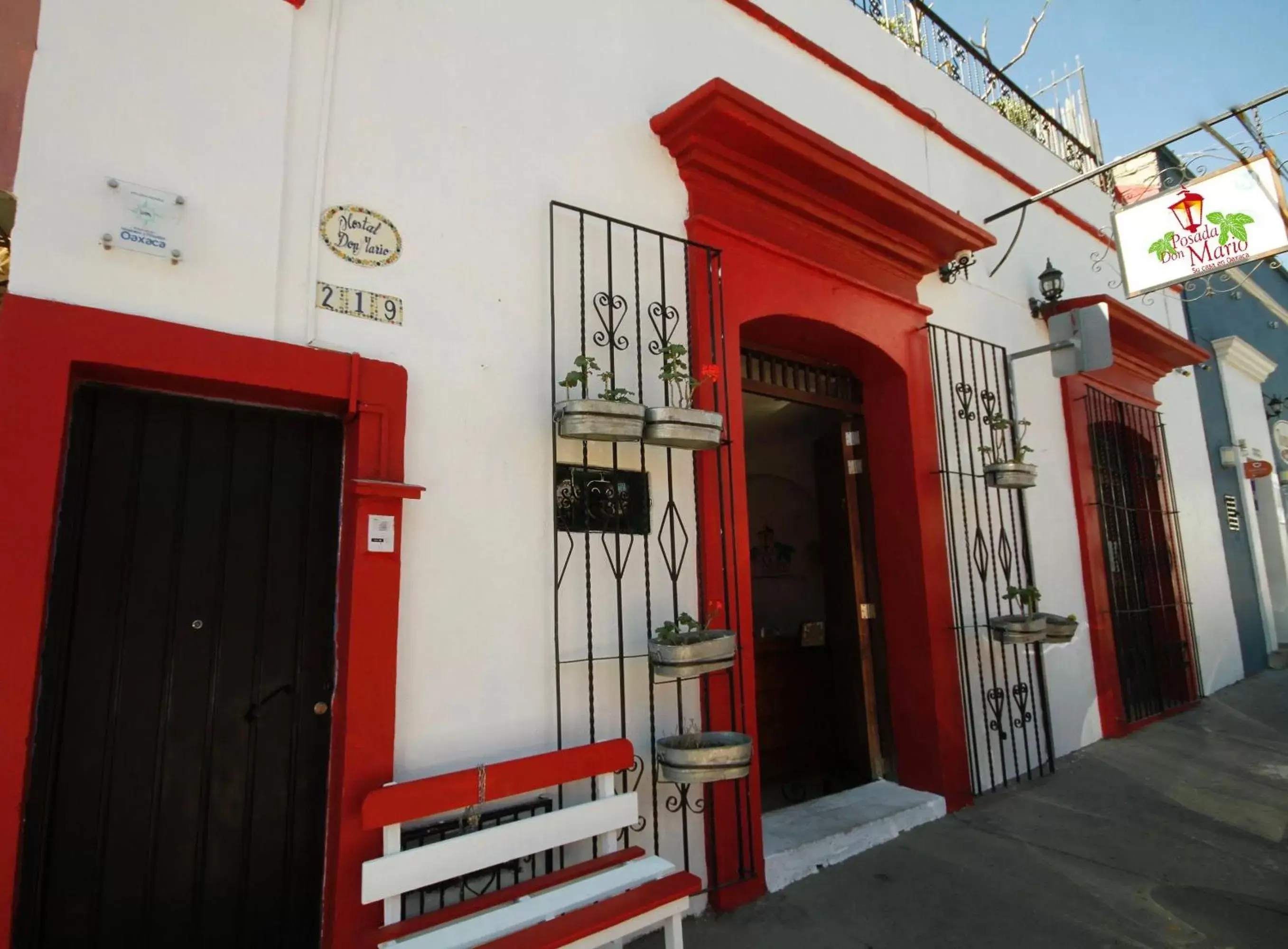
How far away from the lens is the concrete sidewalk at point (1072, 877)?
258 centimetres

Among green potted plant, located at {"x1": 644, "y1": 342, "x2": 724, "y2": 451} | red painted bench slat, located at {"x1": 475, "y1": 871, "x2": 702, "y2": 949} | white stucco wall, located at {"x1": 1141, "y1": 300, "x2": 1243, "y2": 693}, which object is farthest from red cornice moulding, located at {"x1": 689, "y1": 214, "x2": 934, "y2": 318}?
white stucco wall, located at {"x1": 1141, "y1": 300, "x2": 1243, "y2": 693}

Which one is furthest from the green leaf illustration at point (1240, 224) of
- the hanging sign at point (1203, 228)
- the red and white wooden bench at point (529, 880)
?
the red and white wooden bench at point (529, 880)

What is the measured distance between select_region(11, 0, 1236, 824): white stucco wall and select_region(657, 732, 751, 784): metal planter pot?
1.41 ft

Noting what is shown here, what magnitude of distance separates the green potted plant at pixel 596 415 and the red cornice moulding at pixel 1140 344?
4.20 m

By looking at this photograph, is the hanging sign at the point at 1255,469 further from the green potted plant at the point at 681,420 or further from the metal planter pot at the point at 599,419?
the metal planter pot at the point at 599,419

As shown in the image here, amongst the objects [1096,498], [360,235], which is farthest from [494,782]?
[1096,498]

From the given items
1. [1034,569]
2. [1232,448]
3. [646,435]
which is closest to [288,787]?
[646,435]

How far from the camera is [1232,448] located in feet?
26.1

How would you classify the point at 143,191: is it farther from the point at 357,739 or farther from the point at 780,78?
the point at 780,78

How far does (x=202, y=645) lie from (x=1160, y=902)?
11.9ft

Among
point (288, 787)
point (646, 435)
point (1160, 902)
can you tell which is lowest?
point (1160, 902)

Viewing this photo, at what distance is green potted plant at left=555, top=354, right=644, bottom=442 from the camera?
8.07 feet

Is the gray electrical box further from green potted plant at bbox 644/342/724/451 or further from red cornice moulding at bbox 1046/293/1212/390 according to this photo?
green potted plant at bbox 644/342/724/451

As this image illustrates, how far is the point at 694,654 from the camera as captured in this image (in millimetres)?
2484
